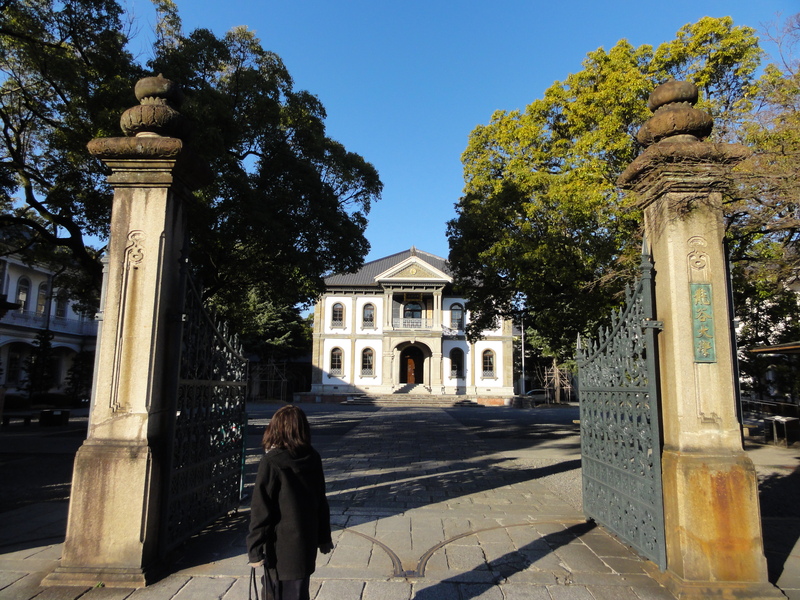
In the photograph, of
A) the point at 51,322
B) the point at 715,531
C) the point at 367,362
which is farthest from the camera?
the point at 367,362

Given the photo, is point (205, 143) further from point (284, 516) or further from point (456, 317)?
point (456, 317)

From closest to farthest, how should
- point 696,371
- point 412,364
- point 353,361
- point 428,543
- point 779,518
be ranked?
point 696,371, point 428,543, point 779,518, point 353,361, point 412,364

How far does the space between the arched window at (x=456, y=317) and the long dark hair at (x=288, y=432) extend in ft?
122

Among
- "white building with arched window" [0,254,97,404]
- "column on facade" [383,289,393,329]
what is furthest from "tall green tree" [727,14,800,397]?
"column on facade" [383,289,393,329]

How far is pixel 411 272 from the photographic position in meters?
39.3

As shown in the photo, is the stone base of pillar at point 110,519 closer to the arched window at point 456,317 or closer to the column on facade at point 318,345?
the column on facade at point 318,345

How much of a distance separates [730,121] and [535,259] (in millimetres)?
4549

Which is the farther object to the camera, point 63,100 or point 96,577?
point 63,100

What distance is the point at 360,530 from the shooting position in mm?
5109

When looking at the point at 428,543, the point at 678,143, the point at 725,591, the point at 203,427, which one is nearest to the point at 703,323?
the point at 678,143

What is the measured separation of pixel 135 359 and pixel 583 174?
913 cm

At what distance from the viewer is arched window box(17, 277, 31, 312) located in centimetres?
2900

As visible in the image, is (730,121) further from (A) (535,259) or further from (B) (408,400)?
(B) (408,400)

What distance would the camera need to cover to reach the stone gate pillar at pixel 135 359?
374cm
